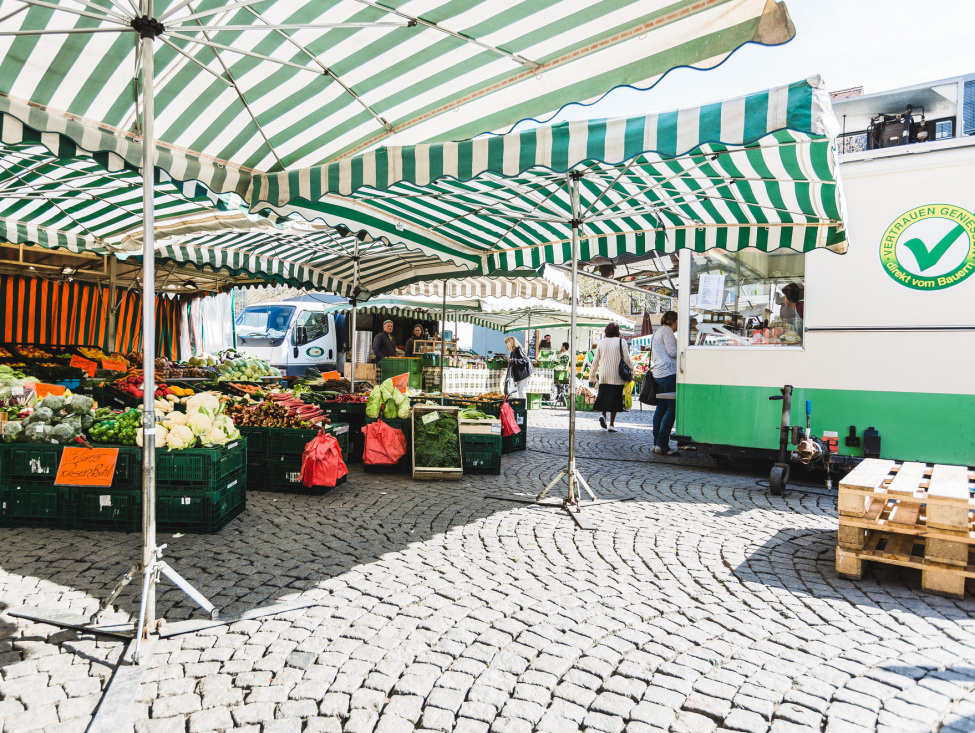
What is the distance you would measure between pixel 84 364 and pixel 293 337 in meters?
6.09

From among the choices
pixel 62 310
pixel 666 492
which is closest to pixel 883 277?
pixel 666 492

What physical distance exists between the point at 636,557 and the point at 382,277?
7.37m

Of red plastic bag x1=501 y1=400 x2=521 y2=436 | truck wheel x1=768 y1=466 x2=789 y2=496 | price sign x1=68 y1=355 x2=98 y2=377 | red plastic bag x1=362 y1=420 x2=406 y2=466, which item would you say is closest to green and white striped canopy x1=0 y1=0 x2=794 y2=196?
red plastic bag x1=362 y1=420 x2=406 y2=466

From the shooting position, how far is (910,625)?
3.39 m

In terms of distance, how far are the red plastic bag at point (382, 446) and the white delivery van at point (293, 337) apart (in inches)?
348

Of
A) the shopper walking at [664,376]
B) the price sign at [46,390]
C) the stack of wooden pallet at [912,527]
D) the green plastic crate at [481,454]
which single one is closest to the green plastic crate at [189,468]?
the price sign at [46,390]

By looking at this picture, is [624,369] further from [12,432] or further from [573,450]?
[12,432]

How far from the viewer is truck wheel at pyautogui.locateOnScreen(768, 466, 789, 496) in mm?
6457

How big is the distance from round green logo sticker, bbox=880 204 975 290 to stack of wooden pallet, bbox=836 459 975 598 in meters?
2.62

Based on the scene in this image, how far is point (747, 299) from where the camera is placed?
751 cm

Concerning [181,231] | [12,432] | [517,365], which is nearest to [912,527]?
[12,432]

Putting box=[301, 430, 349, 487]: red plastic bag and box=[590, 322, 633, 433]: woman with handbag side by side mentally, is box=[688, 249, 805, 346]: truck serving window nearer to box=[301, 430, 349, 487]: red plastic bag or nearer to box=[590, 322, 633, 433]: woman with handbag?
box=[590, 322, 633, 433]: woman with handbag

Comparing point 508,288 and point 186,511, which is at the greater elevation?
point 508,288

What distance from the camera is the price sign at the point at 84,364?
9977 millimetres
